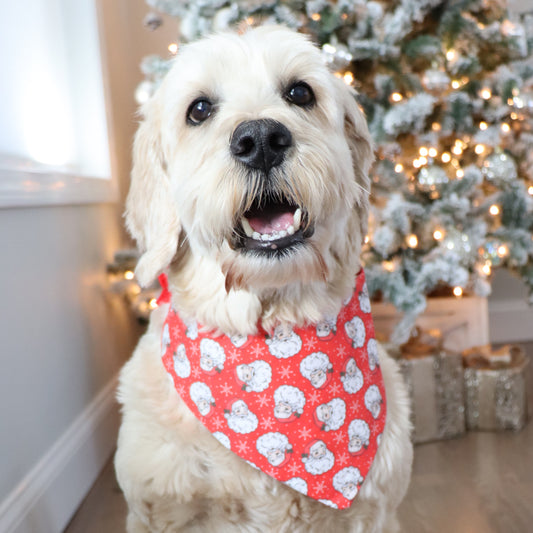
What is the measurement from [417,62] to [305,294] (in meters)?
1.51

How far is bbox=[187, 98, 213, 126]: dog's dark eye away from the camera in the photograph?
1056 millimetres

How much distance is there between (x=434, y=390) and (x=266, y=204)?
4.81 ft

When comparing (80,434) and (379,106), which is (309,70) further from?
(80,434)

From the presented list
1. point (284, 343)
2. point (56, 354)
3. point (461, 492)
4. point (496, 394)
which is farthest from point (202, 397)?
point (496, 394)

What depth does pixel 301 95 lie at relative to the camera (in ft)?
3.50

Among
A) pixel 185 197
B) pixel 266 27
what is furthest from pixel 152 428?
pixel 266 27

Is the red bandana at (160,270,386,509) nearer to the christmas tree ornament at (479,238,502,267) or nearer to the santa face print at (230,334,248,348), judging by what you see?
the santa face print at (230,334,248,348)

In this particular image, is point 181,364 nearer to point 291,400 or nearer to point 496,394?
point 291,400

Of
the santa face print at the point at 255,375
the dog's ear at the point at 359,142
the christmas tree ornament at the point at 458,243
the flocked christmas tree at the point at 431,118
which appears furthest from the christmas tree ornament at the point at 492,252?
the santa face print at the point at 255,375

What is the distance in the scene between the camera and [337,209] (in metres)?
0.98

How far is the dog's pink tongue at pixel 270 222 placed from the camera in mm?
954

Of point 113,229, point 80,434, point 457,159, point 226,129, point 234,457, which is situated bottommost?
point 80,434

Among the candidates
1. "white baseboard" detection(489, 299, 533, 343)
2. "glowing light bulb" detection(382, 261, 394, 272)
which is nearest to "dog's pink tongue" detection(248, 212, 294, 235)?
"glowing light bulb" detection(382, 261, 394, 272)

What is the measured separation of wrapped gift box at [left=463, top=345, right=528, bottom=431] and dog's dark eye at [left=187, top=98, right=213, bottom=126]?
1609mm
